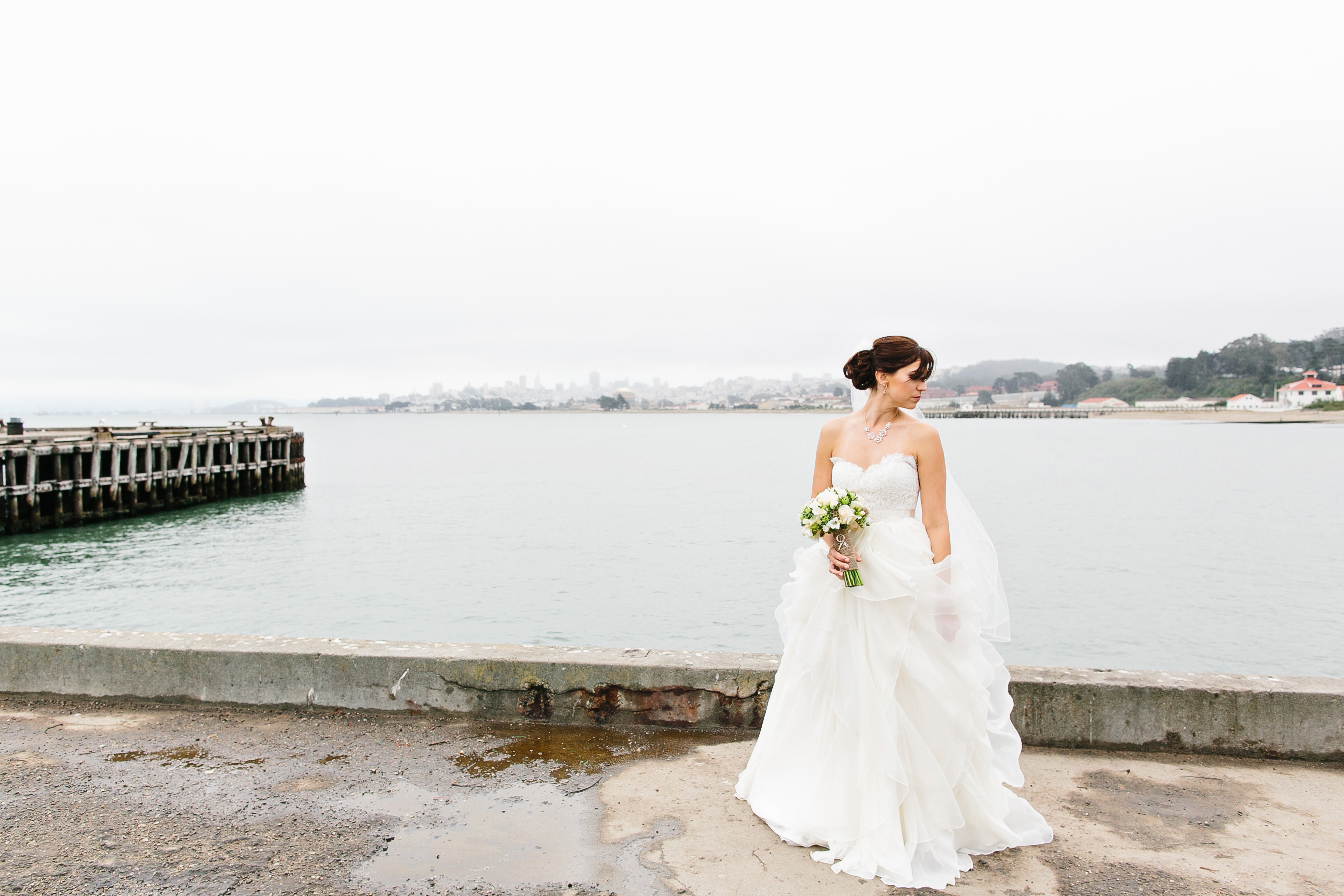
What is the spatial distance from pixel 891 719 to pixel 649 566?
61.1ft

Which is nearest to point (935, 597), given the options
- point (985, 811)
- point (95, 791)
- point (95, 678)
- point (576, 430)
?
point (985, 811)

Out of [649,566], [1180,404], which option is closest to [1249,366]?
[1180,404]

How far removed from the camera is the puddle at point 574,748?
158 inches

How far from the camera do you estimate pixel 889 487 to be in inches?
143

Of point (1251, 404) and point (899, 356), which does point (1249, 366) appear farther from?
point (899, 356)

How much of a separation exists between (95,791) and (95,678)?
1.35 meters

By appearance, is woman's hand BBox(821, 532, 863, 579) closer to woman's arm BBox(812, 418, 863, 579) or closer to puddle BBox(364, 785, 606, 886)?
woman's arm BBox(812, 418, 863, 579)

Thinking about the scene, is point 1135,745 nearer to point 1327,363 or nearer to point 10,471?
point 10,471

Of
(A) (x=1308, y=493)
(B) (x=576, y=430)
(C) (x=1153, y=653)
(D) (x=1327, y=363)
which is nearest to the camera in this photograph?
(C) (x=1153, y=653)

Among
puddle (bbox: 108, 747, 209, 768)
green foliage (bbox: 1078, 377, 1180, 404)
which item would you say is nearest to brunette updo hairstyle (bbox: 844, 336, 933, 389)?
puddle (bbox: 108, 747, 209, 768)

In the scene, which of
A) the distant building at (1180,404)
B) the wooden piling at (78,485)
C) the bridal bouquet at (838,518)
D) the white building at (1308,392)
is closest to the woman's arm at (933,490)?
the bridal bouquet at (838,518)

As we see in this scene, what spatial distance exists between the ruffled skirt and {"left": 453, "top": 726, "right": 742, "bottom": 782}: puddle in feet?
2.13

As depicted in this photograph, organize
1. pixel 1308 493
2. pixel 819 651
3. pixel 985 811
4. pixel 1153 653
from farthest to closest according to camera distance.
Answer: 1. pixel 1308 493
2. pixel 1153 653
3. pixel 819 651
4. pixel 985 811

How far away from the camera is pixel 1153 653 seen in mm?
14586
